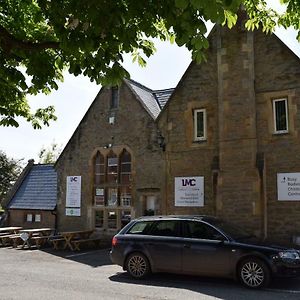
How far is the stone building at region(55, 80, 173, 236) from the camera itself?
1939cm

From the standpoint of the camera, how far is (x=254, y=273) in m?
10.2

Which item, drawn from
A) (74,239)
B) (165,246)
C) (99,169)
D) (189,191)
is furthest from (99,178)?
(165,246)

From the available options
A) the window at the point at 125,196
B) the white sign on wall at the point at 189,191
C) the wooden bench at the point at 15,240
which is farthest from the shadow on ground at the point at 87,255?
the white sign on wall at the point at 189,191

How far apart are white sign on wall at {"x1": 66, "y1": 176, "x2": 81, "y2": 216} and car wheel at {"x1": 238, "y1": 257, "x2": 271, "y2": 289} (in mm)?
12490

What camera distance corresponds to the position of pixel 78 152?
21.8 meters

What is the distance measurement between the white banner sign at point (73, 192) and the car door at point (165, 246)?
1021 cm

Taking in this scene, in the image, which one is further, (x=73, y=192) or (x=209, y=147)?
(x=73, y=192)

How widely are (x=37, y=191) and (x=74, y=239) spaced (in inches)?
262

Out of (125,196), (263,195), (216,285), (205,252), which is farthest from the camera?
(125,196)

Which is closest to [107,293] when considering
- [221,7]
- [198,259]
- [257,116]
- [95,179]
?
[198,259]

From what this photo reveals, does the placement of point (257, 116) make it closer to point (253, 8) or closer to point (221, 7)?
point (253, 8)

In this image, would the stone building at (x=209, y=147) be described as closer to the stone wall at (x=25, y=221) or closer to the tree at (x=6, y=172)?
the stone wall at (x=25, y=221)

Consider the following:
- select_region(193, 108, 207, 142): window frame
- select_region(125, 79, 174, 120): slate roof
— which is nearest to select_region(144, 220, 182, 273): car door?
select_region(193, 108, 207, 142): window frame

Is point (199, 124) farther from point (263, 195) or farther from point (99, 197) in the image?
point (99, 197)
